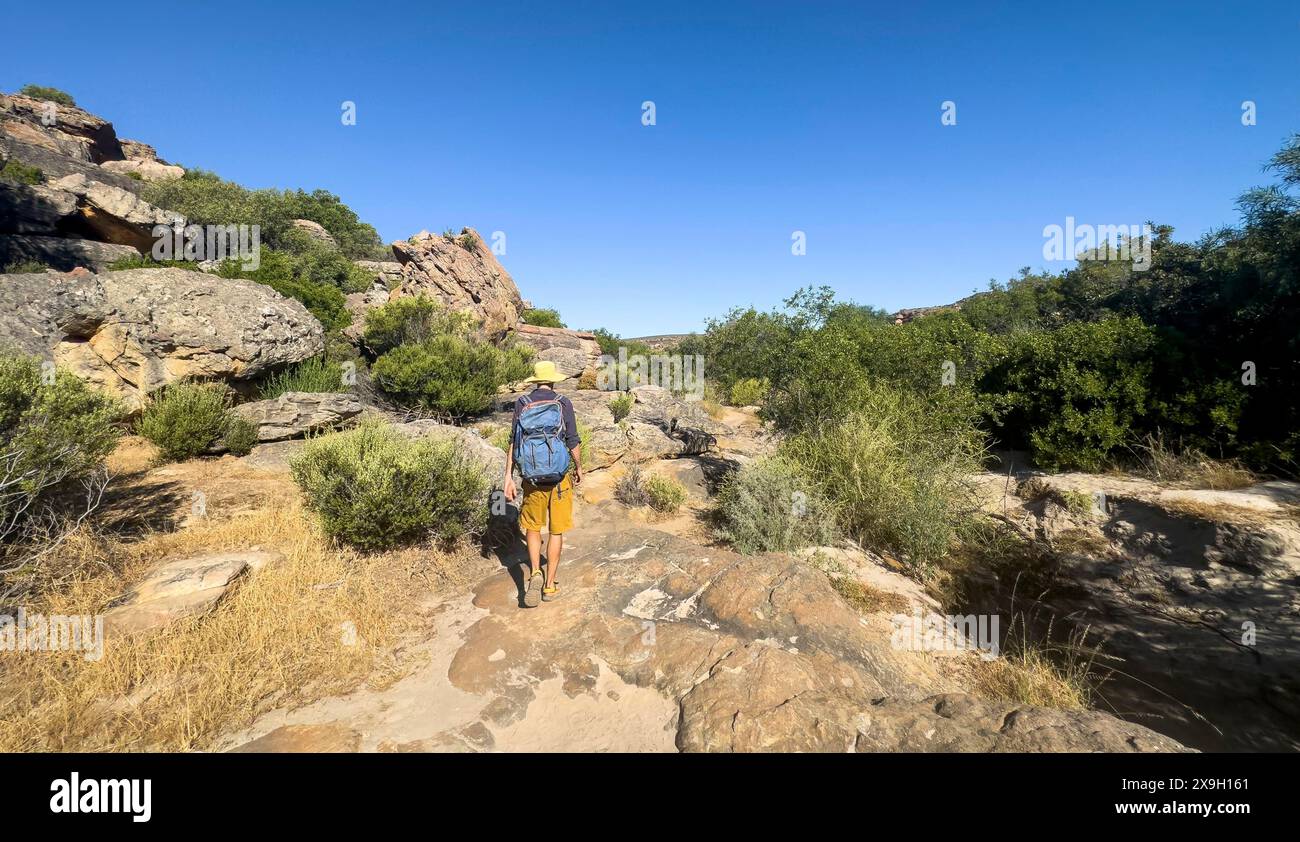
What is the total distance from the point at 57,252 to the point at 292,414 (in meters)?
14.1

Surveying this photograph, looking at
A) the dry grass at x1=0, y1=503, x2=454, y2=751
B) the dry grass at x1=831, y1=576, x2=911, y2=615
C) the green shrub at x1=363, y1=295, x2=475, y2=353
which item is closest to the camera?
the dry grass at x1=0, y1=503, x2=454, y2=751

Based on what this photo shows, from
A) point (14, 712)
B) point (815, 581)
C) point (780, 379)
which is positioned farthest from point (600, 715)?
point (780, 379)

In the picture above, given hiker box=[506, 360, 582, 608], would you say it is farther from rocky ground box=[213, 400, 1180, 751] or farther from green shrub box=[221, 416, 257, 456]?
green shrub box=[221, 416, 257, 456]

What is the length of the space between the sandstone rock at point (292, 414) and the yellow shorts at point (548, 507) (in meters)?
4.95

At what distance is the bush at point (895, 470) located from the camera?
19.6 feet

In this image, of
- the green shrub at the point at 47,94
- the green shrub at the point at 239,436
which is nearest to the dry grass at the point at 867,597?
the green shrub at the point at 239,436

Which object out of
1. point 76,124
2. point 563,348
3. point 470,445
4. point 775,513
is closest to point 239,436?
point 470,445

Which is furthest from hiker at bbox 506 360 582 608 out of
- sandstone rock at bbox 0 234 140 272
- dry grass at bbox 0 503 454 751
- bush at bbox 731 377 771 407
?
sandstone rock at bbox 0 234 140 272

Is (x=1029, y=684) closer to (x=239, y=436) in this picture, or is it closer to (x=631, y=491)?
(x=631, y=491)

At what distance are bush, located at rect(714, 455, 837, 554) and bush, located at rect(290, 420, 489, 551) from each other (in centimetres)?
294

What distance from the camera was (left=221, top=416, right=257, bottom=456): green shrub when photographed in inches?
259

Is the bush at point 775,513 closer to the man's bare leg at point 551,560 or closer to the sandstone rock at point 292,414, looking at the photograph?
the man's bare leg at point 551,560
